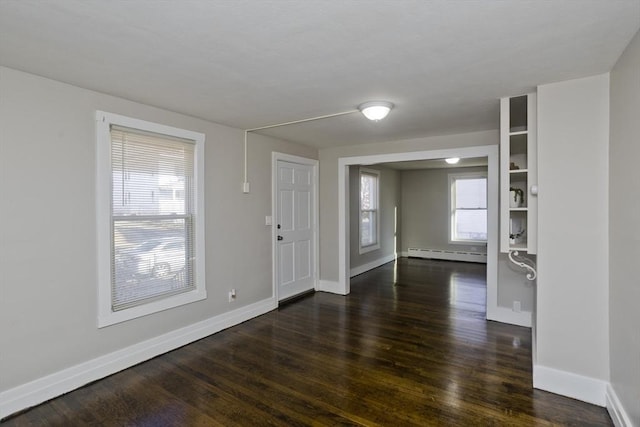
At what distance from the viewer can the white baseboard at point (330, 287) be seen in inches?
205

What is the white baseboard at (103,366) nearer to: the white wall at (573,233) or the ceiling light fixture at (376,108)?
the ceiling light fixture at (376,108)

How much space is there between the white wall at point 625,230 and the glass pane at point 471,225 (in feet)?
19.1

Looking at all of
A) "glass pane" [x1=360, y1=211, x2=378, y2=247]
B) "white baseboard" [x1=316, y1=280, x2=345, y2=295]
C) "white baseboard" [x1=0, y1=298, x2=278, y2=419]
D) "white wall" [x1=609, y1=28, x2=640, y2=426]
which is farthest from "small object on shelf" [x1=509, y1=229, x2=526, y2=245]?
"glass pane" [x1=360, y1=211, x2=378, y2=247]

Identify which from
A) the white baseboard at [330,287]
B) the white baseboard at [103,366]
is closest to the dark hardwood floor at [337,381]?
the white baseboard at [103,366]

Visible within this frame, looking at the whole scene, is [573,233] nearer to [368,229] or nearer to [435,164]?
[368,229]

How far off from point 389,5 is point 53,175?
2548 mm

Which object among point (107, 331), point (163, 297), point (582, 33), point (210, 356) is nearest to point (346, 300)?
point (210, 356)

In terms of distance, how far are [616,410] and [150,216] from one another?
3750 mm

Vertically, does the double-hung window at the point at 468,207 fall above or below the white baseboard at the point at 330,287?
above

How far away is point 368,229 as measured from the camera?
7.20m

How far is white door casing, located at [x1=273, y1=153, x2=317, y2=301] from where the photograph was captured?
4.60 metres

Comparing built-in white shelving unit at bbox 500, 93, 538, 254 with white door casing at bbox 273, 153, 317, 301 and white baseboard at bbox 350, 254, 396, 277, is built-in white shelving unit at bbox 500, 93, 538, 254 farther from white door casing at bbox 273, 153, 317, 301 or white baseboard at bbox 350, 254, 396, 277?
white baseboard at bbox 350, 254, 396, 277

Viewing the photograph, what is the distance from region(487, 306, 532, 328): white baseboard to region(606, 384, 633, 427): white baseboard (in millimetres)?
1567

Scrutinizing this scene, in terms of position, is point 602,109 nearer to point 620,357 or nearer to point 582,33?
point 582,33
